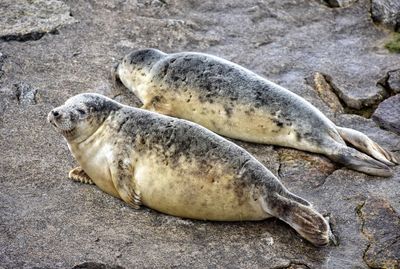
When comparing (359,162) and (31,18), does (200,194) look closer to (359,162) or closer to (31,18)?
(359,162)

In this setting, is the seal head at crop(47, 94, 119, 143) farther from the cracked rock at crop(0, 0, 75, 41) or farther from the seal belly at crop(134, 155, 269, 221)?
the cracked rock at crop(0, 0, 75, 41)

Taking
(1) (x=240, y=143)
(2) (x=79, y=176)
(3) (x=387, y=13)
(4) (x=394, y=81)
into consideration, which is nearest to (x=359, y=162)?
(1) (x=240, y=143)

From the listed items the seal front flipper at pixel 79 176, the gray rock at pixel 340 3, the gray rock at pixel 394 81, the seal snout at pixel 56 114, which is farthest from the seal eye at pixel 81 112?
the gray rock at pixel 340 3

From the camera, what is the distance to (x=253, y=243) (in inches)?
154

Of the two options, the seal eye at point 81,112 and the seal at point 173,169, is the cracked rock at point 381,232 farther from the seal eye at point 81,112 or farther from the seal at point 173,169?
the seal eye at point 81,112

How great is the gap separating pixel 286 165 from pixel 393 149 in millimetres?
757

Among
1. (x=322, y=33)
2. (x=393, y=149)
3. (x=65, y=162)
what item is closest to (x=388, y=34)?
(x=322, y=33)

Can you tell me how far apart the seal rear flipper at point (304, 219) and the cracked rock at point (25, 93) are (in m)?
2.11

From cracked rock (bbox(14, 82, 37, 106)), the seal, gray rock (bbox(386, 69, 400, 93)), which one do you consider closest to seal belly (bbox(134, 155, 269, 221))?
the seal

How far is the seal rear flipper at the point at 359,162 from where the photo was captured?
4511mm

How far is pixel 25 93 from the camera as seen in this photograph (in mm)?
5316

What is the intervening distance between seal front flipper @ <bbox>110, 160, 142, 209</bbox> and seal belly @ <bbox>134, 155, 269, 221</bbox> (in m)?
0.08

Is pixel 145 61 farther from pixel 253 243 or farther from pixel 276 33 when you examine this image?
pixel 253 243

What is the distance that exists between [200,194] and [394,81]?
7.82 feet
